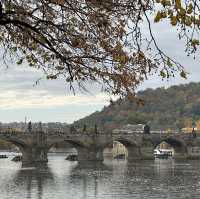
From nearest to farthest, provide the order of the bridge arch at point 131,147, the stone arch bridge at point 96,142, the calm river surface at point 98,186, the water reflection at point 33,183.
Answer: the calm river surface at point 98,186, the water reflection at point 33,183, the stone arch bridge at point 96,142, the bridge arch at point 131,147

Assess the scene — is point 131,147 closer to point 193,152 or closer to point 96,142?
point 96,142

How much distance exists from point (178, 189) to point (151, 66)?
114ft

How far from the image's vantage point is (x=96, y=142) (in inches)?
3718

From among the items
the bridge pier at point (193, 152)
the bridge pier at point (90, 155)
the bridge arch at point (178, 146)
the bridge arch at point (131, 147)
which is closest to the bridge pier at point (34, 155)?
the bridge pier at point (90, 155)

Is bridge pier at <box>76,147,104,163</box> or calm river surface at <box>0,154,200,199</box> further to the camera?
bridge pier at <box>76,147,104,163</box>

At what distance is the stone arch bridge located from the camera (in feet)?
278

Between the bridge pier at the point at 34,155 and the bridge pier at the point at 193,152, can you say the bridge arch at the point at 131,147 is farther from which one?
the bridge pier at the point at 34,155

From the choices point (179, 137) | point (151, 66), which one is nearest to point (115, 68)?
point (151, 66)

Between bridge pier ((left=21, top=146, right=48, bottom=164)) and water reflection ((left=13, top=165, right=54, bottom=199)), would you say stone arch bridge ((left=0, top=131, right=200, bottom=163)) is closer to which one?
bridge pier ((left=21, top=146, right=48, bottom=164))

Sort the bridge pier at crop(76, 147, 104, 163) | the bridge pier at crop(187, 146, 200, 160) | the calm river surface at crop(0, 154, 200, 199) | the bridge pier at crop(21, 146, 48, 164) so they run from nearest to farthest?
the calm river surface at crop(0, 154, 200, 199)
the bridge pier at crop(21, 146, 48, 164)
the bridge pier at crop(76, 147, 104, 163)
the bridge pier at crop(187, 146, 200, 160)

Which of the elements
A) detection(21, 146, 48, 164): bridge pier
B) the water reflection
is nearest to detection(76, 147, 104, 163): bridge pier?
detection(21, 146, 48, 164): bridge pier

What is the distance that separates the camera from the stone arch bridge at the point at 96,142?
278 feet

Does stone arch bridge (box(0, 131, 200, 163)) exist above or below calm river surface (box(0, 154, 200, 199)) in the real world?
above

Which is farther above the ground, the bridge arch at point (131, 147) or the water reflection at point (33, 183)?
the bridge arch at point (131, 147)
